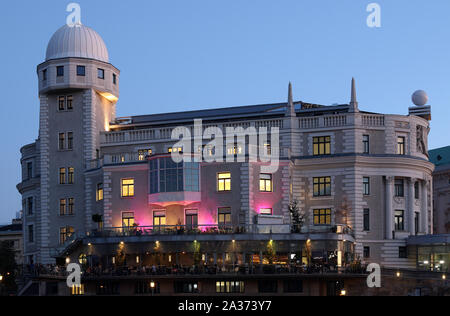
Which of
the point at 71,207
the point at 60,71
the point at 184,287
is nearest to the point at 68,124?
the point at 60,71

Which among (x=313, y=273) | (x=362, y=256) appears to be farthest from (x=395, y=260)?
(x=313, y=273)

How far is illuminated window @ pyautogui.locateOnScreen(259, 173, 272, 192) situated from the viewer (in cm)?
8369

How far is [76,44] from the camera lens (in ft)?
304

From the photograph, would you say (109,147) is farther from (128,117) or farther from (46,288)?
(46,288)

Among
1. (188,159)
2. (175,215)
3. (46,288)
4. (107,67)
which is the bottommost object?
(46,288)

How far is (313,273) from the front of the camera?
7512 centimetres

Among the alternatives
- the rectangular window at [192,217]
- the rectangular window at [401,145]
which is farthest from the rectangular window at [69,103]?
the rectangular window at [401,145]

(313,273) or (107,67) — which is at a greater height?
(107,67)

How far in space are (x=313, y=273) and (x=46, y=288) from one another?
2571 centimetres

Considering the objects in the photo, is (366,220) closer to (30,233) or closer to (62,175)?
(62,175)

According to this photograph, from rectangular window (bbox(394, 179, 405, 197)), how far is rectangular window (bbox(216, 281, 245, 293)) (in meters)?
21.0

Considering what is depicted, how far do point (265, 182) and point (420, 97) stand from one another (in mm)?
21365

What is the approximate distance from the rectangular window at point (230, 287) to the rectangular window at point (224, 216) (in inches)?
291
